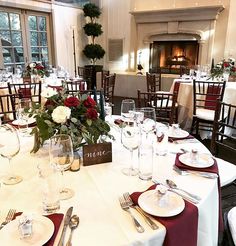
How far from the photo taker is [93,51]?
718cm

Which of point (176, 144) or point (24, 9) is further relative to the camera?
point (24, 9)

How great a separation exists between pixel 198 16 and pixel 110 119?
513 centimetres

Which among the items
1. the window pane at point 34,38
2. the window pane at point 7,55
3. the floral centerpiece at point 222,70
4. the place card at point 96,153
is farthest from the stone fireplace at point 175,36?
the place card at point 96,153

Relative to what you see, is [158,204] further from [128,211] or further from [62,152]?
[62,152]

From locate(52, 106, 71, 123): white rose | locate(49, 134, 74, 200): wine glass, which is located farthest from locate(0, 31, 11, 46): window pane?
locate(49, 134, 74, 200): wine glass

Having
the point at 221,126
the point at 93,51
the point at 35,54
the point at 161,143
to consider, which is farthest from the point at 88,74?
the point at 161,143

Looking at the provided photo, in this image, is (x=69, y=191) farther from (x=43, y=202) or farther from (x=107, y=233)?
(x=107, y=233)

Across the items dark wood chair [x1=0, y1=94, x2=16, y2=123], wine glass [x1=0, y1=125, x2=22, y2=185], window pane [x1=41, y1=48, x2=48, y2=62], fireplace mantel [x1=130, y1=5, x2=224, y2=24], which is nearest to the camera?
wine glass [x1=0, y1=125, x2=22, y2=185]

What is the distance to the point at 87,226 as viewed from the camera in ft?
2.93

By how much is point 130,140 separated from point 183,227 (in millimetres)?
519

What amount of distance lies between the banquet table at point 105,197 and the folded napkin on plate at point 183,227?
0.09 ft

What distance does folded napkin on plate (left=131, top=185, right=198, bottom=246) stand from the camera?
89 centimetres

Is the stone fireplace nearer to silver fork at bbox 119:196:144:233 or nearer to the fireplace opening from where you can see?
the fireplace opening

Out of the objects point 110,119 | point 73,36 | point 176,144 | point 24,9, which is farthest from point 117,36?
point 176,144
